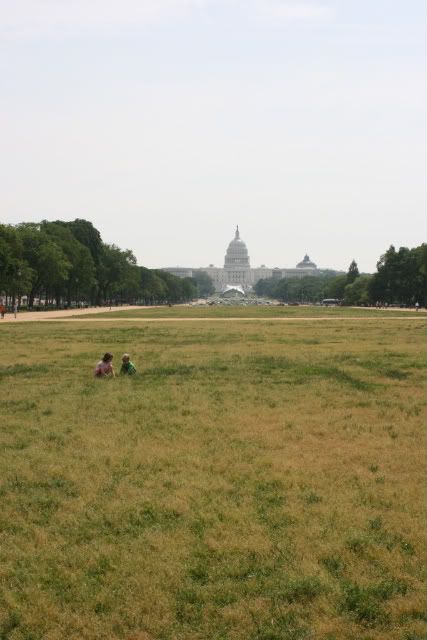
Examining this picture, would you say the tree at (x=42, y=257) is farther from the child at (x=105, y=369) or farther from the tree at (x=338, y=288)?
the tree at (x=338, y=288)

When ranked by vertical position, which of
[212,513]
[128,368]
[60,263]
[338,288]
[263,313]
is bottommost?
[212,513]

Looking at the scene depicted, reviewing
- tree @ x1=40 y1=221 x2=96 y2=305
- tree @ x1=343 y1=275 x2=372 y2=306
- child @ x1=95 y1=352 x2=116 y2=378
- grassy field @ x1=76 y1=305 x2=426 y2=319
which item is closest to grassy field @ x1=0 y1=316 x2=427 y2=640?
child @ x1=95 y1=352 x2=116 y2=378

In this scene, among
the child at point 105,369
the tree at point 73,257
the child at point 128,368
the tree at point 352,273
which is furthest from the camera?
the tree at point 352,273

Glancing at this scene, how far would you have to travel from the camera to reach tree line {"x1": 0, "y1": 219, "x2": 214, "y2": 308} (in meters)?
78.2

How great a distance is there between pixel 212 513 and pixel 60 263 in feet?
266

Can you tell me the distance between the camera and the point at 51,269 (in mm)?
88438

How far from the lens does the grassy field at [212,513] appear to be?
6.96 meters

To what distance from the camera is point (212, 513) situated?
953cm

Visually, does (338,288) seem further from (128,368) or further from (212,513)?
(212,513)

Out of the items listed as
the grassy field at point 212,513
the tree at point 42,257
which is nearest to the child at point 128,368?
the grassy field at point 212,513

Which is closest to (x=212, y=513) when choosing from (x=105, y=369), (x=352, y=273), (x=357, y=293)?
(x=105, y=369)

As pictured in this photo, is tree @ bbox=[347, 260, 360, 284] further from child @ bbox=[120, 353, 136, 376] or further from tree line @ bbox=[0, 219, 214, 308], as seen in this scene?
child @ bbox=[120, 353, 136, 376]

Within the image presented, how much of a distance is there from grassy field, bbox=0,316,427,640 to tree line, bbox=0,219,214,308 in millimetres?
58689

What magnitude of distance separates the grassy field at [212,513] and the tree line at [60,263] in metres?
58.7
